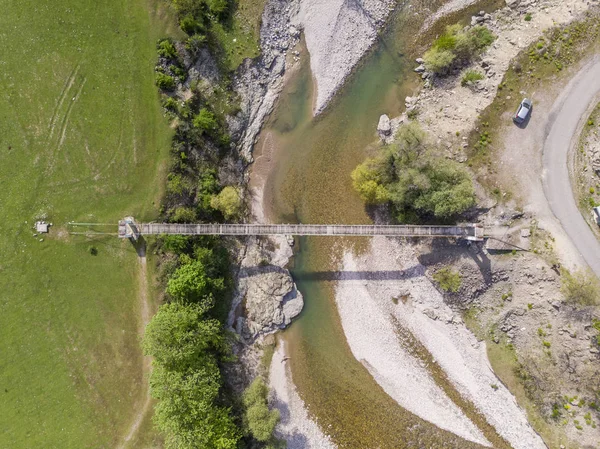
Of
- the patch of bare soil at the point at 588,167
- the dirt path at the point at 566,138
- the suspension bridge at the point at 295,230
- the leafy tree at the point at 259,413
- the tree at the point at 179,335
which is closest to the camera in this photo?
the tree at the point at 179,335

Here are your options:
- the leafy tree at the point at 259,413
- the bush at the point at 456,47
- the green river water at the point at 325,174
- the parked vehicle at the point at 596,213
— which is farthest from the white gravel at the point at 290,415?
the bush at the point at 456,47

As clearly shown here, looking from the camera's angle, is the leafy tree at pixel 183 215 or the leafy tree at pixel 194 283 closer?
the leafy tree at pixel 194 283

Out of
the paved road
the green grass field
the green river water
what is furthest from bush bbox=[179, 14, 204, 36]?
the paved road

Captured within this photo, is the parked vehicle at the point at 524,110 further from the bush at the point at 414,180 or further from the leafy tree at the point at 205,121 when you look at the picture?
the leafy tree at the point at 205,121

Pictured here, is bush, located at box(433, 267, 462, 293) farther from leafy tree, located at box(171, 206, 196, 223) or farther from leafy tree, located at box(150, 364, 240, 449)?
leafy tree, located at box(171, 206, 196, 223)

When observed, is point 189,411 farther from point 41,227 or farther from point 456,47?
point 456,47

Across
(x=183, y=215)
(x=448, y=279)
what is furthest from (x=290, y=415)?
(x=183, y=215)

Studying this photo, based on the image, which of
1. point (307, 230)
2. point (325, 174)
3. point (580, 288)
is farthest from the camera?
point (325, 174)
